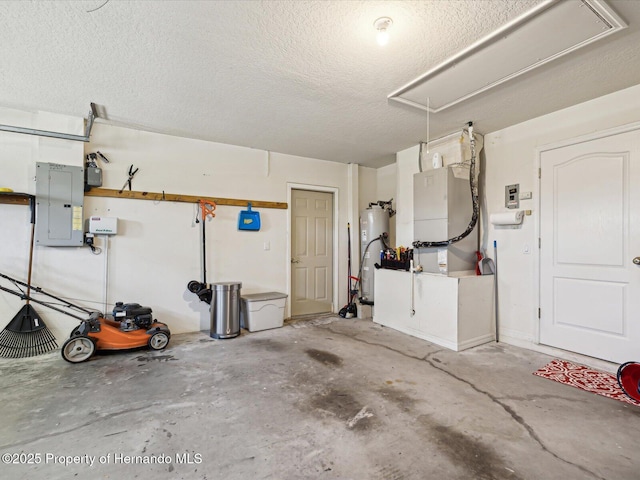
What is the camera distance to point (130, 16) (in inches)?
77.9

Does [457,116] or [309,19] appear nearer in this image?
[309,19]

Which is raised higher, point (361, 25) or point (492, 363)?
point (361, 25)

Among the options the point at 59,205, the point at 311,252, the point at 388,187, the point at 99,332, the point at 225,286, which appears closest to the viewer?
the point at 99,332

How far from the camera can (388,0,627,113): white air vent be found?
6.31 ft

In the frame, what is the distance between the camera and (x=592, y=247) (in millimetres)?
3059

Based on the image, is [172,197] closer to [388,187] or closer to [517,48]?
[388,187]

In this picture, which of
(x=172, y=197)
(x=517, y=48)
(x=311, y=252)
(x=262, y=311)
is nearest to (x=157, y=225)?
(x=172, y=197)

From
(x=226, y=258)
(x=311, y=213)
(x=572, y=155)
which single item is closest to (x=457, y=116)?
(x=572, y=155)

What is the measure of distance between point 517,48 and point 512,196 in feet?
6.22

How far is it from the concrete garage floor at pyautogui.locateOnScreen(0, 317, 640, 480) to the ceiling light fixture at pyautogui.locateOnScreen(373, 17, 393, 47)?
8.54 ft

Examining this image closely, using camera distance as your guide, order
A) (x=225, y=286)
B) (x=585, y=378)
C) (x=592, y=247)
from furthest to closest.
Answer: (x=225, y=286) < (x=592, y=247) < (x=585, y=378)

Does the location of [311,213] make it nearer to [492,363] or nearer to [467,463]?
[492,363]

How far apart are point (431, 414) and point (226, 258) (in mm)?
3291

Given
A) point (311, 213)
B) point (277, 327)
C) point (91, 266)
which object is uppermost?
point (311, 213)
